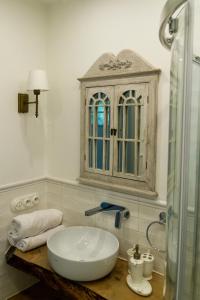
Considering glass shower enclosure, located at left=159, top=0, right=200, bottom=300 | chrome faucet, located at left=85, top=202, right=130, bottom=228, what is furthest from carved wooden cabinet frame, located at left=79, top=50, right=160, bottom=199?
glass shower enclosure, located at left=159, top=0, right=200, bottom=300

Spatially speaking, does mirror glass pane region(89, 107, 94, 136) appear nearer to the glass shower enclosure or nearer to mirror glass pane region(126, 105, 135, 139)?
mirror glass pane region(126, 105, 135, 139)

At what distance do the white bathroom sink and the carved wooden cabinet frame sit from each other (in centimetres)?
35

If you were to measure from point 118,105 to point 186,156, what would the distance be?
937 mm

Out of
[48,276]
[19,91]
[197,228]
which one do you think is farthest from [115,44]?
[48,276]

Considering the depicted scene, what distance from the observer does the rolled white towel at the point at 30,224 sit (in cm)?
181

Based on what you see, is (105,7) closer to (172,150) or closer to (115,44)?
(115,44)

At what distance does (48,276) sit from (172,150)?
112 centimetres

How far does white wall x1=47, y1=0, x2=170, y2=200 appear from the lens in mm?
1582

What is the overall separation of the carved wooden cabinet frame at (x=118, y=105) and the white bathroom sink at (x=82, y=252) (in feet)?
1.16

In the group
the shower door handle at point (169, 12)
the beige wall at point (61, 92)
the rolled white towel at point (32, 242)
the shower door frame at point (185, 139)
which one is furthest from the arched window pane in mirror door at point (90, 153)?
the shower door frame at point (185, 139)

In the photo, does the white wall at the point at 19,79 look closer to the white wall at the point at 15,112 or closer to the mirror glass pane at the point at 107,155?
the white wall at the point at 15,112

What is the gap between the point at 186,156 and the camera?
86cm

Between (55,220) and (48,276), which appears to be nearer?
(48,276)

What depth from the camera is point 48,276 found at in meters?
1.59
